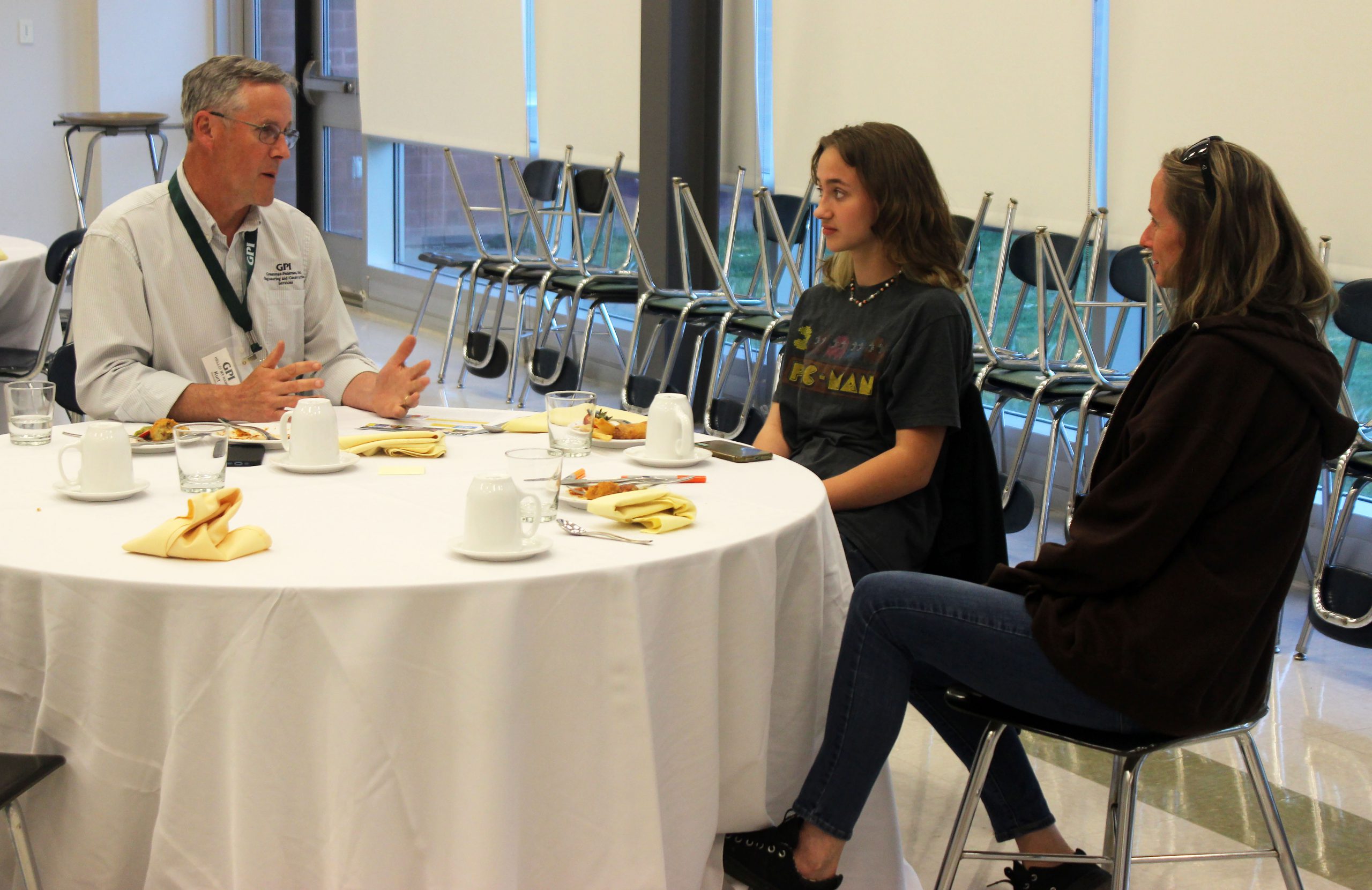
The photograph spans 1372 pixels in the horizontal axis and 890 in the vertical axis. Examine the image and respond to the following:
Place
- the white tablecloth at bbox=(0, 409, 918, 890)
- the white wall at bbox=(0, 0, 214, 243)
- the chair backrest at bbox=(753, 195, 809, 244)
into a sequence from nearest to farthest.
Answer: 1. the white tablecloth at bbox=(0, 409, 918, 890)
2. the chair backrest at bbox=(753, 195, 809, 244)
3. the white wall at bbox=(0, 0, 214, 243)

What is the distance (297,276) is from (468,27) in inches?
173

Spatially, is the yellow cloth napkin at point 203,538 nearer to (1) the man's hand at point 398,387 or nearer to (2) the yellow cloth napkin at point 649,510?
(2) the yellow cloth napkin at point 649,510

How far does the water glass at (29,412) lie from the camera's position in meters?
2.01

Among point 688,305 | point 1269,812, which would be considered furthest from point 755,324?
point 1269,812

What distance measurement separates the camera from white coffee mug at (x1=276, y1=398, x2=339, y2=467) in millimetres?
1910

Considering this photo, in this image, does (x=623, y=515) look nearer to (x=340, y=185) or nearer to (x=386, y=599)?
(x=386, y=599)

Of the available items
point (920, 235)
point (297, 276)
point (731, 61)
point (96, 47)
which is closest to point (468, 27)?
point (731, 61)

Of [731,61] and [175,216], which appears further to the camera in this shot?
[731,61]

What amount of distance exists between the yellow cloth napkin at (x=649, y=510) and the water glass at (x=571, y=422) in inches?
12.3

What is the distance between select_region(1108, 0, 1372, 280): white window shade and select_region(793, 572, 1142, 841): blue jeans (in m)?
2.04

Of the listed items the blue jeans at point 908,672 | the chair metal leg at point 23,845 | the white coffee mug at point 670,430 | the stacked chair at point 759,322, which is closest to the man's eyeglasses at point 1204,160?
the blue jeans at point 908,672

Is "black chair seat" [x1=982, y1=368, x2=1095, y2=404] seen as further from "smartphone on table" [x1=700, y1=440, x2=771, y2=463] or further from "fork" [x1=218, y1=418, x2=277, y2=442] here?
"fork" [x1=218, y1=418, x2=277, y2=442]

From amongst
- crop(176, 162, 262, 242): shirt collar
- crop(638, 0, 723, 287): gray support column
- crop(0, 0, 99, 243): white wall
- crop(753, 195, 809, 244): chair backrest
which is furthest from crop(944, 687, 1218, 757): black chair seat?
crop(0, 0, 99, 243): white wall

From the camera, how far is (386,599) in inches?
55.8
